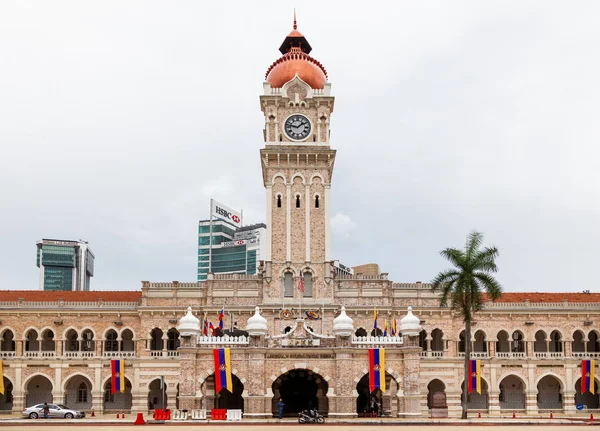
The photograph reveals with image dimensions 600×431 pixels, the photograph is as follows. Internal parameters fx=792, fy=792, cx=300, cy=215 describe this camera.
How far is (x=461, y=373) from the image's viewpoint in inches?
2488

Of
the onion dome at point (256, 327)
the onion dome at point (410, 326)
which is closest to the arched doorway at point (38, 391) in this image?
the onion dome at point (256, 327)

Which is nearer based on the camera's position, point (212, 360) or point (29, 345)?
point (212, 360)

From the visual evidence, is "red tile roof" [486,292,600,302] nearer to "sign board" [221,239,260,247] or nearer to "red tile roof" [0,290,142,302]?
"red tile roof" [0,290,142,302]

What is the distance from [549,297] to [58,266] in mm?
125235

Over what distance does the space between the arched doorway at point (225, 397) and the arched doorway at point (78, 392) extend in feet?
63.8

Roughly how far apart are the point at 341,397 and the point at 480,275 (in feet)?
39.9

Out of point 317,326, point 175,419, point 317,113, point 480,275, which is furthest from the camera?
point 317,113

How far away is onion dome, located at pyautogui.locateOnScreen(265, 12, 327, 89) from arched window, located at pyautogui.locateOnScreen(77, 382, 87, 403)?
29.4 m

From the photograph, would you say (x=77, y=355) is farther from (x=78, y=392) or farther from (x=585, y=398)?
(x=585, y=398)

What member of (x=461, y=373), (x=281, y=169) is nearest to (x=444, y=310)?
(x=461, y=373)

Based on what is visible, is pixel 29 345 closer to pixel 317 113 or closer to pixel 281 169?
pixel 281 169

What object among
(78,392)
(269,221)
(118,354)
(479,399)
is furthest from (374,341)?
(78,392)

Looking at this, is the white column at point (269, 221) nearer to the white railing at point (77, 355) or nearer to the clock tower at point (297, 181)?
the clock tower at point (297, 181)

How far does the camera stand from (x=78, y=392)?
65062 mm
